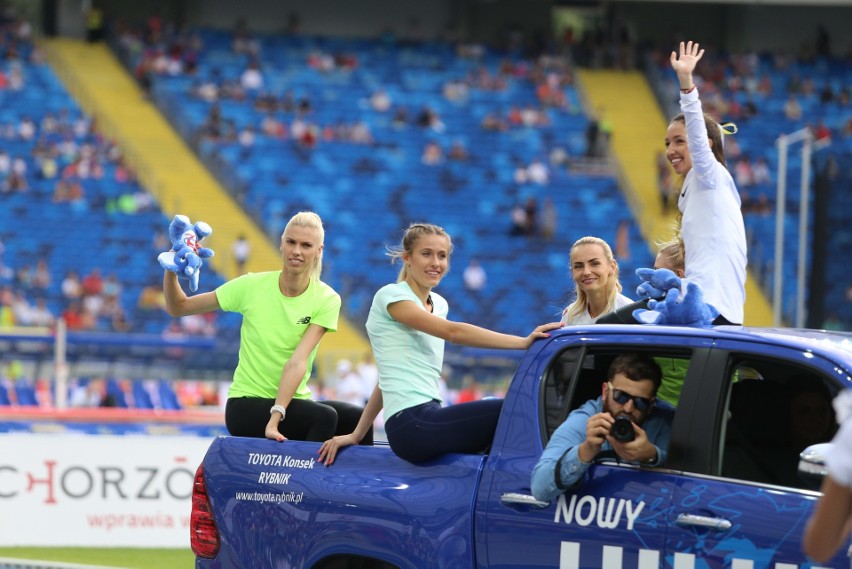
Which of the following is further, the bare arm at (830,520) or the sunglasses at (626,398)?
the sunglasses at (626,398)

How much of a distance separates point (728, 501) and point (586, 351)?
2.71ft

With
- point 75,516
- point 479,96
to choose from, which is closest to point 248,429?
point 75,516

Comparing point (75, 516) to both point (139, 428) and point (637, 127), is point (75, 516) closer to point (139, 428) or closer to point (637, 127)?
point (139, 428)

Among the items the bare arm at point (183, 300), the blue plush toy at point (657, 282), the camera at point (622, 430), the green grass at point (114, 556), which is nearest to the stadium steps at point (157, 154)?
the green grass at point (114, 556)

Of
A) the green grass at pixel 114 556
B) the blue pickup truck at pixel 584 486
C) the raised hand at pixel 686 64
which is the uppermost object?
the raised hand at pixel 686 64

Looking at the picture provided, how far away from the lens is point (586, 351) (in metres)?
5.18

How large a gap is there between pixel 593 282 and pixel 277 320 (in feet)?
5.02

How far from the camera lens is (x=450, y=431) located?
5.44 meters

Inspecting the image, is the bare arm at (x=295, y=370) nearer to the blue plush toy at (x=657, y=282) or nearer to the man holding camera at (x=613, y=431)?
the man holding camera at (x=613, y=431)

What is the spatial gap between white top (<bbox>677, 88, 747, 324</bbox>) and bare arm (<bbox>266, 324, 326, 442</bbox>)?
5.85 ft

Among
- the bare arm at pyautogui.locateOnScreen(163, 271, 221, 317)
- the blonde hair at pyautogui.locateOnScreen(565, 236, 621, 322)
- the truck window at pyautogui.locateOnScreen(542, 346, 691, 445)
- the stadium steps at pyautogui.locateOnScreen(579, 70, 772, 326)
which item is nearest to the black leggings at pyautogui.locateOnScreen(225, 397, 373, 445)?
the bare arm at pyautogui.locateOnScreen(163, 271, 221, 317)

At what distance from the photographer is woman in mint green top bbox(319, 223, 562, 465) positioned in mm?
5449

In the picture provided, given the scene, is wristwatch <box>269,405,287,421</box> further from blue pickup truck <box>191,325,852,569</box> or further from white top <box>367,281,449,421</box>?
white top <box>367,281,449,421</box>

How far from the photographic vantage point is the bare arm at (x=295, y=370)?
6355 mm
